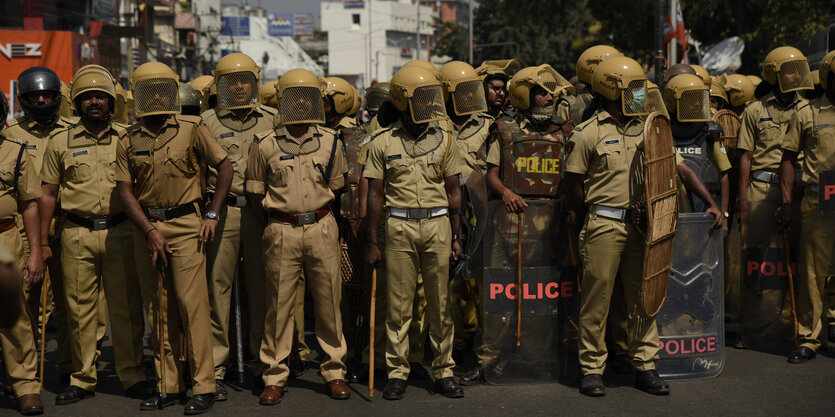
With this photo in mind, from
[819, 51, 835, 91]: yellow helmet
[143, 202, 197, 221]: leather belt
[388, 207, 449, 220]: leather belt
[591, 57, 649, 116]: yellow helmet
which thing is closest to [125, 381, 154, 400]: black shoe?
[143, 202, 197, 221]: leather belt

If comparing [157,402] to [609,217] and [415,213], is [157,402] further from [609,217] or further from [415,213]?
[609,217]

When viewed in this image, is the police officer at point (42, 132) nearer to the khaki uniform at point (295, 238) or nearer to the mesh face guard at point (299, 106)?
the khaki uniform at point (295, 238)

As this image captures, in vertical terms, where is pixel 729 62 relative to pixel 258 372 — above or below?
above

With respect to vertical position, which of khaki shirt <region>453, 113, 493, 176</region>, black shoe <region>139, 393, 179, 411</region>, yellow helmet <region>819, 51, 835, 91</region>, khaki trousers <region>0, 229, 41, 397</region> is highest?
yellow helmet <region>819, 51, 835, 91</region>

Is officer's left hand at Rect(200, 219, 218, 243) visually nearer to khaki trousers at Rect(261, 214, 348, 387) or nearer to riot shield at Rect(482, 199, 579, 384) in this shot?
khaki trousers at Rect(261, 214, 348, 387)

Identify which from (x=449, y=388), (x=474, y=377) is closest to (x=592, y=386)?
(x=474, y=377)

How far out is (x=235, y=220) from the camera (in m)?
6.63

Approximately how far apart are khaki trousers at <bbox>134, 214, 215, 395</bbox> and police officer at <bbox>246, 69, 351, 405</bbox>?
1.39 ft

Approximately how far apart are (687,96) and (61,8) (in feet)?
83.5

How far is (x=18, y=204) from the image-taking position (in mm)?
6199

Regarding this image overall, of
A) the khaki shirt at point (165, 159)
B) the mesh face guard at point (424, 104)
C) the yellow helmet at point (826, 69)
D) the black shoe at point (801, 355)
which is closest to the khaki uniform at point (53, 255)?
the khaki shirt at point (165, 159)

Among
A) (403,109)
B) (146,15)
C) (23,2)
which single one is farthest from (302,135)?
(146,15)

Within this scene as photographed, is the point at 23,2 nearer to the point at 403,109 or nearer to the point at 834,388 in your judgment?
the point at 403,109

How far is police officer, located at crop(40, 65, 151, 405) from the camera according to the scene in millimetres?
6285
